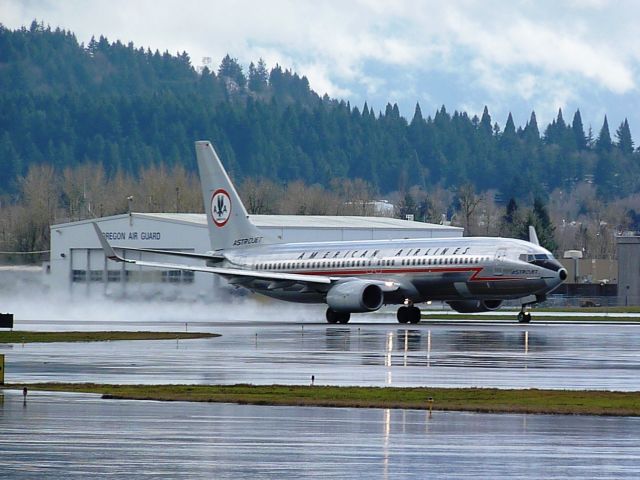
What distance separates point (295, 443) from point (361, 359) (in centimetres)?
1878

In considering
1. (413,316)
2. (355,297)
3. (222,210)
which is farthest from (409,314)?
(222,210)

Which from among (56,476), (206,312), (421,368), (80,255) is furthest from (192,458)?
(80,255)

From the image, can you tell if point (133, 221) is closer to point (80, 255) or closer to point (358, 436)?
point (80, 255)

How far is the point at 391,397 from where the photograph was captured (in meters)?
26.8

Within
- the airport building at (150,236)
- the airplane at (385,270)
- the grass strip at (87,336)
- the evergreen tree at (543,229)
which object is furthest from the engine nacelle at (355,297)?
the evergreen tree at (543,229)

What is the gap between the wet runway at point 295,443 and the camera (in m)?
17.4

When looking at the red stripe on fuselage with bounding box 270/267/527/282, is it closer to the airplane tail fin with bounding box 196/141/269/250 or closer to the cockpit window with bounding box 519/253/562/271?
the cockpit window with bounding box 519/253/562/271

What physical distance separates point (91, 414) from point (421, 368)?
13.3m

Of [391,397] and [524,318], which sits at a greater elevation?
[524,318]

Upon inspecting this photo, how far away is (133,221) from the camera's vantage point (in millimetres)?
102062

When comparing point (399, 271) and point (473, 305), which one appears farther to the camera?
point (473, 305)

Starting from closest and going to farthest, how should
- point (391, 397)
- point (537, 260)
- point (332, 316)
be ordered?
point (391, 397) → point (537, 260) → point (332, 316)

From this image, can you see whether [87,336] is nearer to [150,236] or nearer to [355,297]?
[355,297]

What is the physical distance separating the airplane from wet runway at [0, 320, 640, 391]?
651 centimetres
